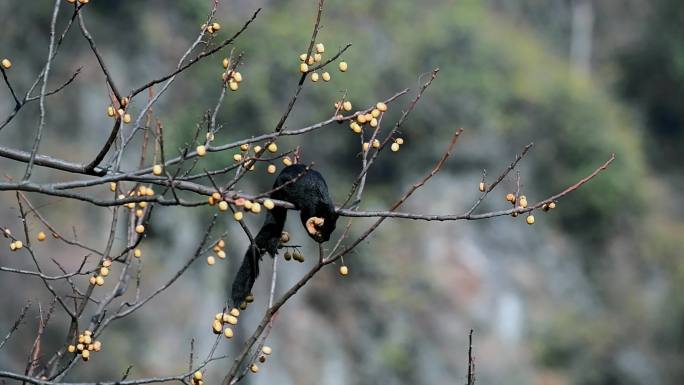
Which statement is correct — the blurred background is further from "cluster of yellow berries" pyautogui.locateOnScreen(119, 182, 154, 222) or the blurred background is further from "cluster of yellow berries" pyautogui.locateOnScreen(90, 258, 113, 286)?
"cluster of yellow berries" pyautogui.locateOnScreen(90, 258, 113, 286)

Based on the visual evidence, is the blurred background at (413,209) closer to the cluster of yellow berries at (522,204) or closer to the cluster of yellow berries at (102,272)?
the cluster of yellow berries at (102,272)

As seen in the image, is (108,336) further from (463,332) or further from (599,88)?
(599,88)

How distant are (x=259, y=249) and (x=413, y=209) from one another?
1491 cm

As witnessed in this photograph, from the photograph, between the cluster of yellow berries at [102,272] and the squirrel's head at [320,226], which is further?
the cluster of yellow berries at [102,272]

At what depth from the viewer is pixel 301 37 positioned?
1778cm

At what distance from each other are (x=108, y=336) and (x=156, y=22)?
6.16m

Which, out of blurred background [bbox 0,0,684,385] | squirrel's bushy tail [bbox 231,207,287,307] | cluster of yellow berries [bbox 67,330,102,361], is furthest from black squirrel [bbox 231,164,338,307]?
blurred background [bbox 0,0,684,385]

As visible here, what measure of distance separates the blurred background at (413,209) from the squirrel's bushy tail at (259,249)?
8.74m

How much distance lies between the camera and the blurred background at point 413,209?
15036 mm

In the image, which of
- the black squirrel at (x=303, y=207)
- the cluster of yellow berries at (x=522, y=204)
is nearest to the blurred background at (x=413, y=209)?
the black squirrel at (x=303, y=207)

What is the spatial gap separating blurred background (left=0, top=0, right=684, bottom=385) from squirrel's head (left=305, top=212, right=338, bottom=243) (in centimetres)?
905

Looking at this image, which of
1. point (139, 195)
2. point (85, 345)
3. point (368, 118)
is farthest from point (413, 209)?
point (368, 118)

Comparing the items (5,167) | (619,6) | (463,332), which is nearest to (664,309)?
(463,332)

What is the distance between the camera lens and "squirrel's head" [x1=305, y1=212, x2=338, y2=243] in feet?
12.1
